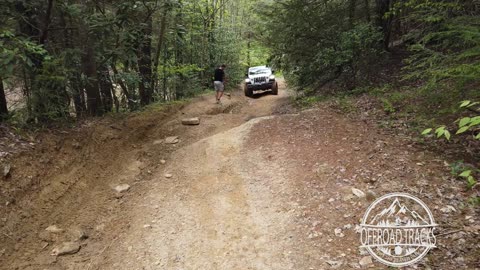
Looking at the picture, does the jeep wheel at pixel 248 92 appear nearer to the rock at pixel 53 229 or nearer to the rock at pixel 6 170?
the rock at pixel 6 170

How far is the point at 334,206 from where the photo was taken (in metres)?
4.40

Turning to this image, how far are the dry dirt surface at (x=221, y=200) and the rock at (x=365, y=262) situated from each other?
0.19ft

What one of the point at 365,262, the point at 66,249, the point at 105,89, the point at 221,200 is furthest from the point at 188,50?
the point at 365,262

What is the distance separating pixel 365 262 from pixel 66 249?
4.09 meters

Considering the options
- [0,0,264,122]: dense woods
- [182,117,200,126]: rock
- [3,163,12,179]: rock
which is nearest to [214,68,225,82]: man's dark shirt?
[0,0,264,122]: dense woods

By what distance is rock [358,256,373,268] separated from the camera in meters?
3.30

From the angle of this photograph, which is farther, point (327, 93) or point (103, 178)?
point (327, 93)

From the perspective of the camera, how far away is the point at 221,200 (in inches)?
207

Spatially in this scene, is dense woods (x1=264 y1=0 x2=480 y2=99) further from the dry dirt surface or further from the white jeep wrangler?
the white jeep wrangler

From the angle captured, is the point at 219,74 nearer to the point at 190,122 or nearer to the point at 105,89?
the point at 190,122

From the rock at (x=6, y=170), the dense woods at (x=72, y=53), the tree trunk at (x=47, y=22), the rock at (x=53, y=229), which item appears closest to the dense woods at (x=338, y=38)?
the dense woods at (x=72, y=53)

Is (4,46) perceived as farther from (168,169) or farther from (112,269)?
(112,269)

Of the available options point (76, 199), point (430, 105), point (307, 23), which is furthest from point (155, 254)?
point (307, 23)

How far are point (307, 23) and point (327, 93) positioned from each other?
2.73m
